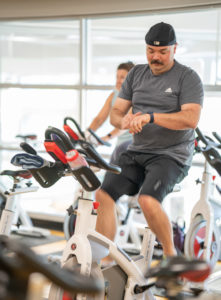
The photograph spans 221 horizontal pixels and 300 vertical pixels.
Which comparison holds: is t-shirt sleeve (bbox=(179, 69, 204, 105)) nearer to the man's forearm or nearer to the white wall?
the man's forearm

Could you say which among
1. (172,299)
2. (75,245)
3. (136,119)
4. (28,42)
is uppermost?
(28,42)

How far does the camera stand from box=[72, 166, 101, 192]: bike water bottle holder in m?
2.13

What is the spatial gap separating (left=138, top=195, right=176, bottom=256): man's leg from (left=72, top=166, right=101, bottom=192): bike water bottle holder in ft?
1.63

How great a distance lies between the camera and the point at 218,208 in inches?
142

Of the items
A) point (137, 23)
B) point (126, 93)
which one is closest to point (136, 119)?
point (126, 93)

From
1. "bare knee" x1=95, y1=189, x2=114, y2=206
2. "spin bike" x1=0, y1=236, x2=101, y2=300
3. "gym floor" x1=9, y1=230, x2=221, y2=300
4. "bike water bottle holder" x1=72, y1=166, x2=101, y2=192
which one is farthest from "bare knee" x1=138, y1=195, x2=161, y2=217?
"gym floor" x1=9, y1=230, x2=221, y2=300

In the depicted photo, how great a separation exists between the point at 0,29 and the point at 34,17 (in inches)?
24.3

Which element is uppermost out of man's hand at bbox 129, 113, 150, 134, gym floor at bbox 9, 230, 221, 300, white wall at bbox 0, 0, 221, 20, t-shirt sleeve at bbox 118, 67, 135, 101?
white wall at bbox 0, 0, 221, 20

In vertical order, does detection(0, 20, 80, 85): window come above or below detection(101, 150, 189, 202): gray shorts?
above

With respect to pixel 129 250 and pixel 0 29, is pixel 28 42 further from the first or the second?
pixel 129 250

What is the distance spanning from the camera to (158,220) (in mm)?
2615

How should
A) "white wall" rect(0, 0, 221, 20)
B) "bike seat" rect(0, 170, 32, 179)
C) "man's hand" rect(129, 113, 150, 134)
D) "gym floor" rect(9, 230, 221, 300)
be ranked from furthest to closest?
1. "gym floor" rect(9, 230, 221, 300)
2. "white wall" rect(0, 0, 221, 20)
3. "bike seat" rect(0, 170, 32, 179)
4. "man's hand" rect(129, 113, 150, 134)

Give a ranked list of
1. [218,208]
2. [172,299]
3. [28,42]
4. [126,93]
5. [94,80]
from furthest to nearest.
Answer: [28,42] → [94,80] → [218,208] → [126,93] → [172,299]

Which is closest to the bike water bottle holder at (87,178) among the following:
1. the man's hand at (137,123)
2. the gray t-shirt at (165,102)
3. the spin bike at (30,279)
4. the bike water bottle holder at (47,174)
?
the bike water bottle holder at (47,174)
